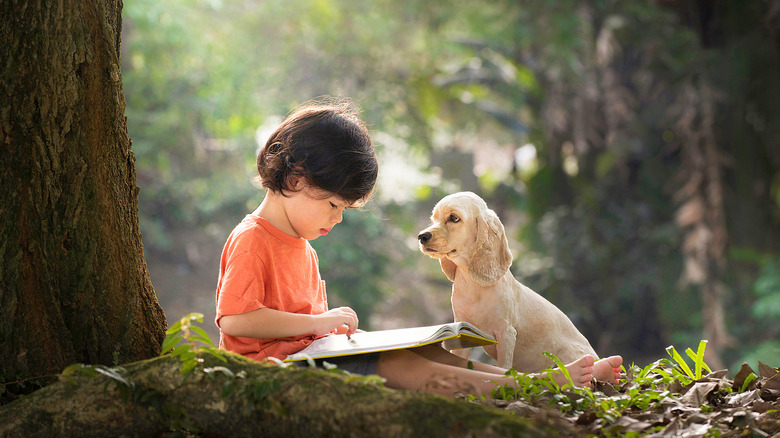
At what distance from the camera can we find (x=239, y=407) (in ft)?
5.95

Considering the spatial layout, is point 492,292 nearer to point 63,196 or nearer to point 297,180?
point 297,180

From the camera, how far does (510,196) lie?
14508 millimetres

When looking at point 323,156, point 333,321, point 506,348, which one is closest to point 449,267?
point 506,348

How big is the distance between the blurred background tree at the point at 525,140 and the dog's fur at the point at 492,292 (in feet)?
22.6

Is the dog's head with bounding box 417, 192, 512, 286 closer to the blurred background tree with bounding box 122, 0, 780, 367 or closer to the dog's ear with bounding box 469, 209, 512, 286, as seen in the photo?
the dog's ear with bounding box 469, 209, 512, 286

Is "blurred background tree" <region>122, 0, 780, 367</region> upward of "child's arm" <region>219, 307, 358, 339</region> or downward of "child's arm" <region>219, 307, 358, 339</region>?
upward

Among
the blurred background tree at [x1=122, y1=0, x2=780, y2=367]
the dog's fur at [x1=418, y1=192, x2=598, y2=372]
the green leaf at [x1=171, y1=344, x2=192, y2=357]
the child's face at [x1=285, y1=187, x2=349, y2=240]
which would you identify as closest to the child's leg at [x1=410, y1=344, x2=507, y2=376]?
the dog's fur at [x1=418, y1=192, x2=598, y2=372]

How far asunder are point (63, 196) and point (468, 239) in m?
1.60

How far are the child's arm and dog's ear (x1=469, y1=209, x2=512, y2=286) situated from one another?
26.0 inches

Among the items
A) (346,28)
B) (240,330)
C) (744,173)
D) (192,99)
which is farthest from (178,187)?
(240,330)

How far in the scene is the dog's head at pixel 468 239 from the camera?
9.46 ft

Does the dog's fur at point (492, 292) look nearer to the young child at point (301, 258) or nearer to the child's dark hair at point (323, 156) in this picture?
the young child at point (301, 258)

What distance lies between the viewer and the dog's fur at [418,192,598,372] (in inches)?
114

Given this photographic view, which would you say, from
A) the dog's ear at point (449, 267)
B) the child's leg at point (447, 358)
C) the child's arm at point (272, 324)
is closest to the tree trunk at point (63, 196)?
the child's arm at point (272, 324)
